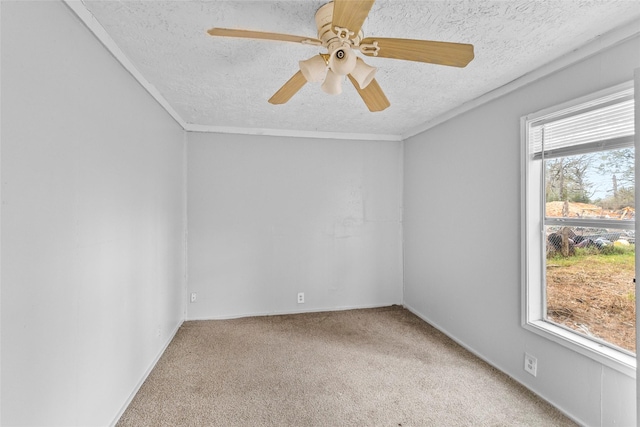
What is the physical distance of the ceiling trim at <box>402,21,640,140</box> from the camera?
5.16 feet

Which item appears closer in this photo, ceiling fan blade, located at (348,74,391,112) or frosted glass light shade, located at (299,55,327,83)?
frosted glass light shade, located at (299,55,327,83)

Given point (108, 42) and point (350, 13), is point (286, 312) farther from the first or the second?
point (350, 13)

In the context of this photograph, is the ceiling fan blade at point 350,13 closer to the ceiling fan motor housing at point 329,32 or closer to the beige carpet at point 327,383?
the ceiling fan motor housing at point 329,32

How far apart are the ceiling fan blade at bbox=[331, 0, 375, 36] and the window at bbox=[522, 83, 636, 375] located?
1516mm

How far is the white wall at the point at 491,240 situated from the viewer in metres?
1.75

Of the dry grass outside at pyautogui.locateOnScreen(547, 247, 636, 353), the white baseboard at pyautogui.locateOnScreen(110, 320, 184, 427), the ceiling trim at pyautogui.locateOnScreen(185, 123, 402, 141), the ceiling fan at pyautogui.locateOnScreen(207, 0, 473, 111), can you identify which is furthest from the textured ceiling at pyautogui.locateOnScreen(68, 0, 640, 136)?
the white baseboard at pyautogui.locateOnScreen(110, 320, 184, 427)

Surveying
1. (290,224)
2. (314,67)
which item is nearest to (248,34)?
(314,67)

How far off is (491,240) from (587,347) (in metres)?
0.95

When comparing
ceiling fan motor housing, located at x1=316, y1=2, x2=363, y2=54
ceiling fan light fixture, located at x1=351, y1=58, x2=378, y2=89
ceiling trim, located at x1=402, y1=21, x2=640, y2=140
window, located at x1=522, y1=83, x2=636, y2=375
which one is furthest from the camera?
window, located at x1=522, y1=83, x2=636, y2=375

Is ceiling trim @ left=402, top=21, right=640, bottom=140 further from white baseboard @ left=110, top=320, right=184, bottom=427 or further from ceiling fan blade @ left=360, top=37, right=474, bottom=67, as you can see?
white baseboard @ left=110, top=320, right=184, bottom=427

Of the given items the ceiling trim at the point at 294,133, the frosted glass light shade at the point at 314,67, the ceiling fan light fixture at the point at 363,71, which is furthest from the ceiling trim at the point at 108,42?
the ceiling fan light fixture at the point at 363,71

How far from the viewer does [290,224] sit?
374 cm

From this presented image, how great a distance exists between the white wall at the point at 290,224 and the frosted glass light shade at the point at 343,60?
7.77 feet

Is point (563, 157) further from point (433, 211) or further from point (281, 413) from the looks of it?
point (281, 413)
